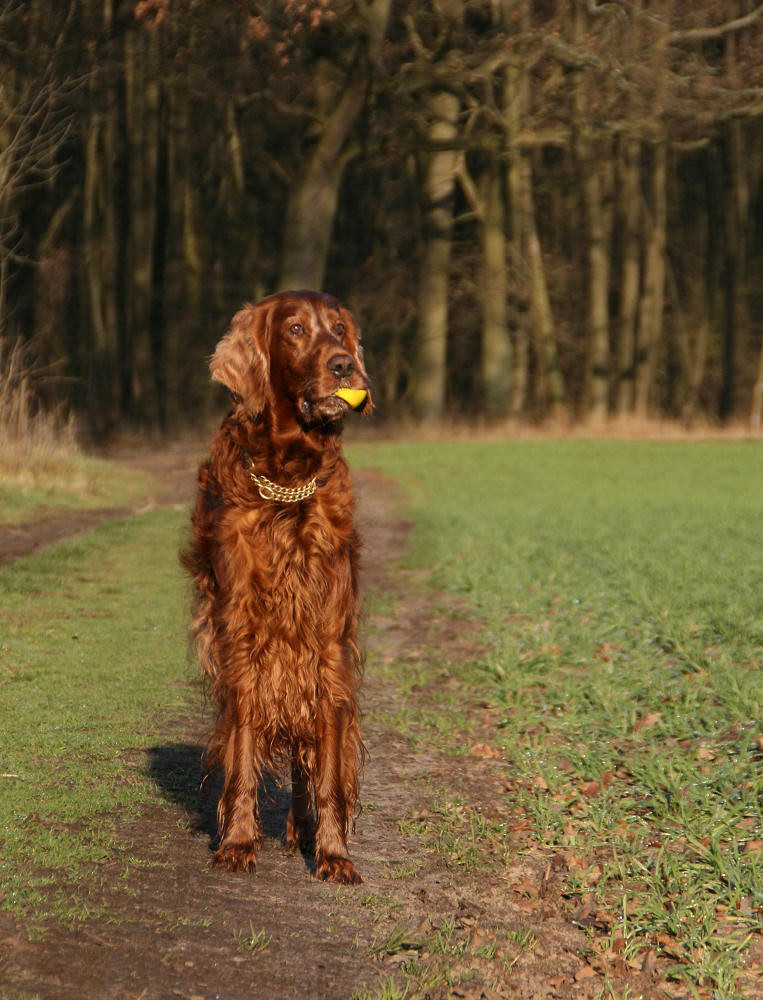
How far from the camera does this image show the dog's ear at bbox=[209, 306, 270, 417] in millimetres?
4457

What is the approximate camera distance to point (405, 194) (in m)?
34.8

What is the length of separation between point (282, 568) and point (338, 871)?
1.02 metres

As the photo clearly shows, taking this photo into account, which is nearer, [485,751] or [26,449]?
[485,751]

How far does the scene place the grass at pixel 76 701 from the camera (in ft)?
14.3

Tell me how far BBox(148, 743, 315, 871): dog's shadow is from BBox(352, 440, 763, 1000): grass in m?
0.59

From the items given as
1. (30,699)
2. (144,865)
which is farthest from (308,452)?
(30,699)

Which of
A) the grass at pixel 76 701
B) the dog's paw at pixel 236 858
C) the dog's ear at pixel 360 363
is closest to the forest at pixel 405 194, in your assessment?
the grass at pixel 76 701

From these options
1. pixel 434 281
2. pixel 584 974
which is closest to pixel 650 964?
pixel 584 974

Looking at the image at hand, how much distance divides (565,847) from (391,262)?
1183 inches

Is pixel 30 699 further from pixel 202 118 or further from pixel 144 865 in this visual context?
pixel 202 118

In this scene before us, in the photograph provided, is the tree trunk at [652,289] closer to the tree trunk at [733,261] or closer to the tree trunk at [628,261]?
the tree trunk at [628,261]

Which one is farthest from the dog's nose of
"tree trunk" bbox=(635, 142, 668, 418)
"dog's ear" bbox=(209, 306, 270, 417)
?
"tree trunk" bbox=(635, 142, 668, 418)

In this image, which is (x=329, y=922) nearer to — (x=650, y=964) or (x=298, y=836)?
(x=298, y=836)

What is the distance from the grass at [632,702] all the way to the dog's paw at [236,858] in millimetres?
798
